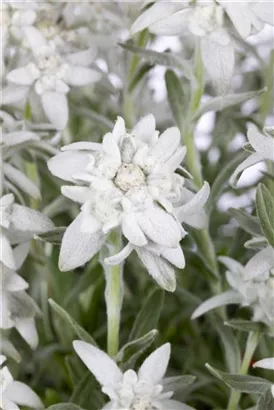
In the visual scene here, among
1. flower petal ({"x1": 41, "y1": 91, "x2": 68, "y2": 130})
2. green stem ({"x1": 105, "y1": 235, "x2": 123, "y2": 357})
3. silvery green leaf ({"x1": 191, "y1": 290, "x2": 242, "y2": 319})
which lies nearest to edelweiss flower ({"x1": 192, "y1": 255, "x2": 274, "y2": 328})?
silvery green leaf ({"x1": 191, "y1": 290, "x2": 242, "y2": 319})

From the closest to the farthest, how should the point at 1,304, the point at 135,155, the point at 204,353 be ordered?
the point at 135,155 → the point at 1,304 → the point at 204,353

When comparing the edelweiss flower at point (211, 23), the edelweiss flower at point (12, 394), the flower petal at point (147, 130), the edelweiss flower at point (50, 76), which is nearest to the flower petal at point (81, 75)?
the edelweiss flower at point (50, 76)

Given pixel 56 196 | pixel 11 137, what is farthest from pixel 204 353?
pixel 11 137

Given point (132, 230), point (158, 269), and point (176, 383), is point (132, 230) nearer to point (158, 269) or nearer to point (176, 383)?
point (158, 269)

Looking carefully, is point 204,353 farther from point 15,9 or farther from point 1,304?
point 15,9

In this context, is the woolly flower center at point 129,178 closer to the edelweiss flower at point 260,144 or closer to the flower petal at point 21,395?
the edelweiss flower at point 260,144

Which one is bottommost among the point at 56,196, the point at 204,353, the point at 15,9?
the point at 204,353
